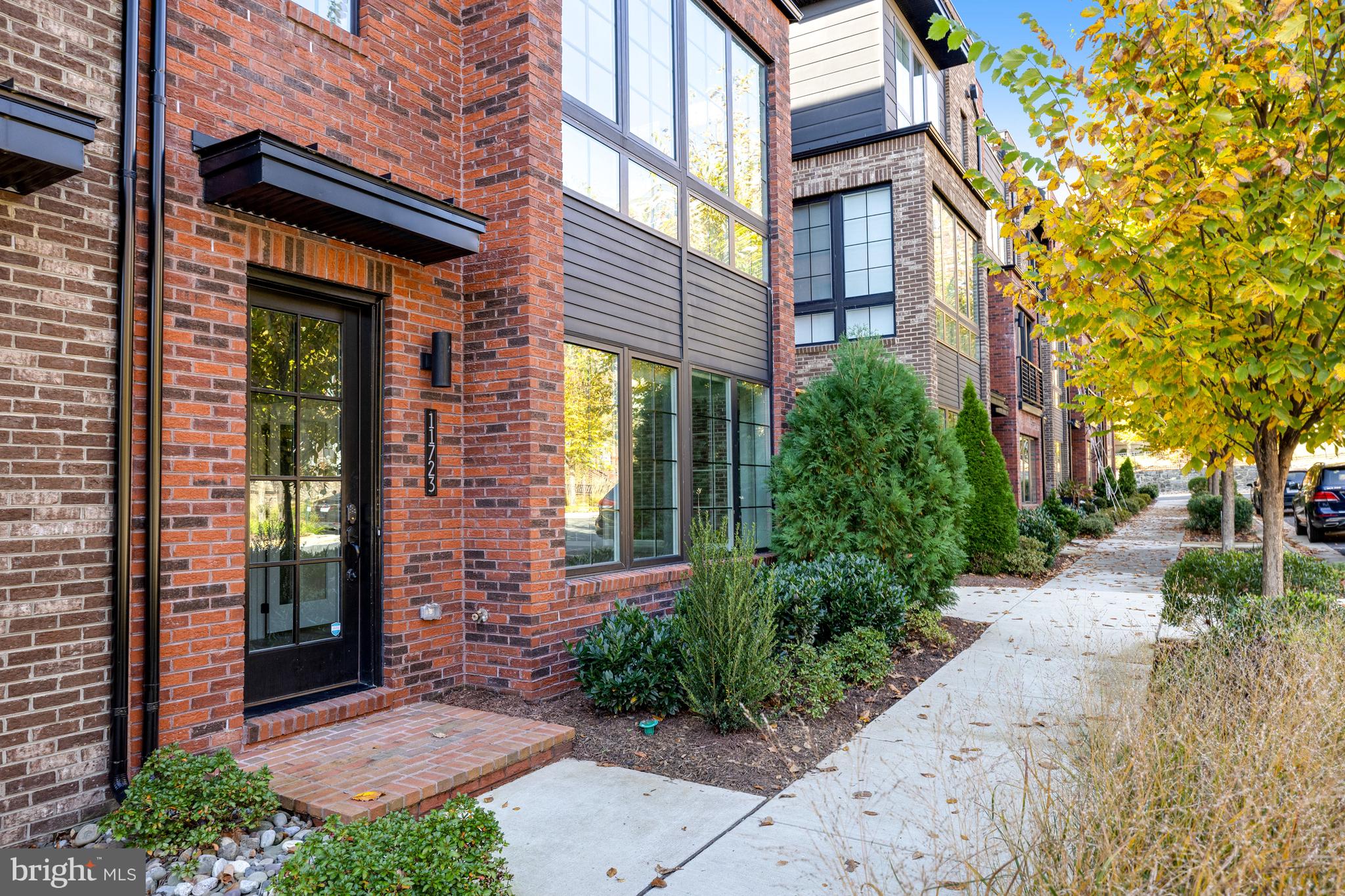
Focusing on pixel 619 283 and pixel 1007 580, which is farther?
pixel 1007 580

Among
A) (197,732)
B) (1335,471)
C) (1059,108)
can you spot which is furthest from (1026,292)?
(1335,471)

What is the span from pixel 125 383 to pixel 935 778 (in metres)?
4.52

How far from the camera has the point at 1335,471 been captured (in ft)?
57.1

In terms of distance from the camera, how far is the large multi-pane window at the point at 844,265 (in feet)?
46.8

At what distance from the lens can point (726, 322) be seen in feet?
27.9

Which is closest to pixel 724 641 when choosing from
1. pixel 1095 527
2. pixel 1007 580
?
pixel 1007 580

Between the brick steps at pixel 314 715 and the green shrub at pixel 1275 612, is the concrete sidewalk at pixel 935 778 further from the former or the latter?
the brick steps at pixel 314 715

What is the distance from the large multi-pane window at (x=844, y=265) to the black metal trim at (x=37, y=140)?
11.9 meters

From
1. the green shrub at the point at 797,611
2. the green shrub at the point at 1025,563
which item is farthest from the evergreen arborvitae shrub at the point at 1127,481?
the green shrub at the point at 797,611

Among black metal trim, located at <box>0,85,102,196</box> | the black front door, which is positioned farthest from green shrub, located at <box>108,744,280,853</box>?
black metal trim, located at <box>0,85,102,196</box>

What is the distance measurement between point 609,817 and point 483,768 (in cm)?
75

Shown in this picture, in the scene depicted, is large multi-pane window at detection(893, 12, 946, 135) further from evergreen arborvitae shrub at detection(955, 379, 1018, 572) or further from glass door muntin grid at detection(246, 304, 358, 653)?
glass door muntin grid at detection(246, 304, 358, 653)

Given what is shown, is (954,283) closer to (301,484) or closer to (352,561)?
(352,561)

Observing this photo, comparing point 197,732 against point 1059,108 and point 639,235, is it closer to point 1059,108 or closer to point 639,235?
point 639,235
